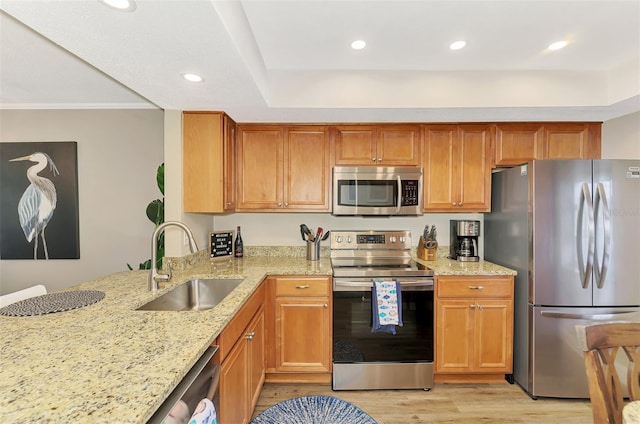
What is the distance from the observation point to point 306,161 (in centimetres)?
261

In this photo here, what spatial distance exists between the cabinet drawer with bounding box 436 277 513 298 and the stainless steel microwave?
695 millimetres

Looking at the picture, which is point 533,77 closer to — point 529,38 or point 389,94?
point 529,38

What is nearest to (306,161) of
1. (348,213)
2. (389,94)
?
(348,213)

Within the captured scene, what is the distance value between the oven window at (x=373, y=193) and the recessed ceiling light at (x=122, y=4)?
1825 millimetres

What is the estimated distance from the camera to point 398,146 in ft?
8.51

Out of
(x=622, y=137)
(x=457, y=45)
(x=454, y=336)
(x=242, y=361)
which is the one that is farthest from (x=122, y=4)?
(x=622, y=137)

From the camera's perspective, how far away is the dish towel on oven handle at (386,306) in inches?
83.6

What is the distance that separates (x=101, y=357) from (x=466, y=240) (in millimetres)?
2770

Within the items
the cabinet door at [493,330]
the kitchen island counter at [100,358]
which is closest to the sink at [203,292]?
the kitchen island counter at [100,358]

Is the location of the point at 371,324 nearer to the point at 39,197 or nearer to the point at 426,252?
the point at 426,252

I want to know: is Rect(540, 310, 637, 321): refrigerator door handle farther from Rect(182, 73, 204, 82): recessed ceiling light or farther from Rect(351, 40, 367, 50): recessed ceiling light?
Rect(182, 73, 204, 82): recessed ceiling light

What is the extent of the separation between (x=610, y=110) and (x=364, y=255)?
236 centimetres

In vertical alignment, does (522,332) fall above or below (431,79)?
below

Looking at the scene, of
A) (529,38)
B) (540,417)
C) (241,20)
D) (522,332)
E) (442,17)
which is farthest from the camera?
(522,332)
